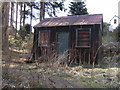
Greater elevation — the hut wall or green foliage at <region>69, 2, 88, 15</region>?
green foliage at <region>69, 2, 88, 15</region>

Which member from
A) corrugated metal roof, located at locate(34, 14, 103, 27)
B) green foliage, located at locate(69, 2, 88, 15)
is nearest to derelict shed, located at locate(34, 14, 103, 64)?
corrugated metal roof, located at locate(34, 14, 103, 27)

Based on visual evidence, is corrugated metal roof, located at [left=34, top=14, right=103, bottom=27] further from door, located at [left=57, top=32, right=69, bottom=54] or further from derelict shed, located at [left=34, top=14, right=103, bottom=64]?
door, located at [left=57, top=32, right=69, bottom=54]

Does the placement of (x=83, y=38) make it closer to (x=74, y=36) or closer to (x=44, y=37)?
(x=74, y=36)

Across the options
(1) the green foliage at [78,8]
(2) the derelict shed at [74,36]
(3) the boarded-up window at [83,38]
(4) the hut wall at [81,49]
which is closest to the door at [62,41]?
(2) the derelict shed at [74,36]

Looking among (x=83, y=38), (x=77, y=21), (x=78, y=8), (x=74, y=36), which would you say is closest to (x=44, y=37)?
(x=74, y=36)

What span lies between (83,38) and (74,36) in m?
0.66

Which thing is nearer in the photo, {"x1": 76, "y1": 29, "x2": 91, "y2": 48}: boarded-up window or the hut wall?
the hut wall

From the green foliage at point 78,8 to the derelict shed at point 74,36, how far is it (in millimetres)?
12546

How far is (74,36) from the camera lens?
11.7 m

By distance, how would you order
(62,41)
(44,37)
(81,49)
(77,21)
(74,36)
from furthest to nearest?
(44,37), (62,41), (77,21), (74,36), (81,49)

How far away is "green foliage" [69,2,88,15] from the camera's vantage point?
24.9 m

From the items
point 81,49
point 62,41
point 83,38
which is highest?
point 83,38

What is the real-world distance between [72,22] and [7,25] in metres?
6.90

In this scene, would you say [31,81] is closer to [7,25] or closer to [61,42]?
[7,25]
